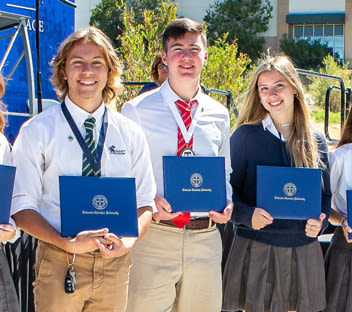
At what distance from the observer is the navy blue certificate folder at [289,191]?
11.3ft

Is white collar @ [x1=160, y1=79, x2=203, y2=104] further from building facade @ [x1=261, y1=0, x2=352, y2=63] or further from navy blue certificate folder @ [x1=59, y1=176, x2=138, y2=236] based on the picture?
building facade @ [x1=261, y1=0, x2=352, y2=63]

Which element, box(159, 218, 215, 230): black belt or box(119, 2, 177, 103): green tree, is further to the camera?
box(119, 2, 177, 103): green tree

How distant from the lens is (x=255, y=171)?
3688 millimetres

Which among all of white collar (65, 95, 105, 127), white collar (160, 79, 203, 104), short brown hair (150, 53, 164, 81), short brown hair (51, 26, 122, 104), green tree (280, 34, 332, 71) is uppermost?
green tree (280, 34, 332, 71)

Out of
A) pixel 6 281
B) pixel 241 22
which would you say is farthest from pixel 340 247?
pixel 241 22

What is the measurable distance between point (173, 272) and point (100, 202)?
86cm

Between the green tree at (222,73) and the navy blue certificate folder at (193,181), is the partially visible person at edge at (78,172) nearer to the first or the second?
the navy blue certificate folder at (193,181)

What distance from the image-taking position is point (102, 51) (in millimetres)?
3074

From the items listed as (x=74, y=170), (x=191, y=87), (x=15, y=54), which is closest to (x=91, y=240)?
(x=74, y=170)

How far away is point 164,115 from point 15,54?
4.68m

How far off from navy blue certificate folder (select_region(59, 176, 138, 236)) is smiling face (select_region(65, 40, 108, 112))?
463 mm

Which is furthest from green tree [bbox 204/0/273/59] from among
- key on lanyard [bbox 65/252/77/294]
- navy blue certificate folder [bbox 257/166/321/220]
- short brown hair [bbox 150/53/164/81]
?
key on lanyard [bbox 65/252/77/294]

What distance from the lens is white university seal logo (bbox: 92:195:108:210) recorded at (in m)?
2.79

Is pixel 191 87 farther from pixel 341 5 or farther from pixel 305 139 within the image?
pixel 341 5
